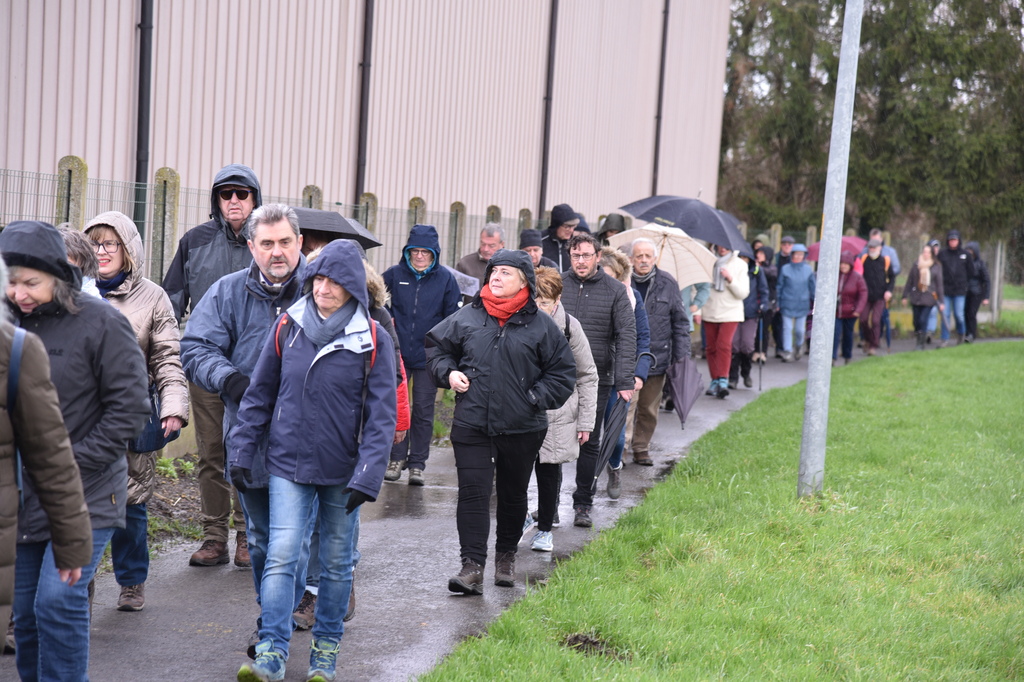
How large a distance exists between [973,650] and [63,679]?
3.79m

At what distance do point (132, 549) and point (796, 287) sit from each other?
44.0 ft

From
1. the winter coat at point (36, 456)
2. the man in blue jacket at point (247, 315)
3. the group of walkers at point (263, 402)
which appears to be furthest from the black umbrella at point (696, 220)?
the winter coat at point (36, 456)

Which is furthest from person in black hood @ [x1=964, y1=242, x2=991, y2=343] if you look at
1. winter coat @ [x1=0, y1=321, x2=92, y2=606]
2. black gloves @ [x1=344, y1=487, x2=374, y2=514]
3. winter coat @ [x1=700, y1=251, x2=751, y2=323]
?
winter coat @ [x1=0, y1=321, x2=92, y2=606]

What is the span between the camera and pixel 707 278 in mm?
11359

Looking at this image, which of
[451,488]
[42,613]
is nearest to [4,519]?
[42,613]

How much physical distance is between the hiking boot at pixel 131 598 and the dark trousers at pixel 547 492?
2.29 metres

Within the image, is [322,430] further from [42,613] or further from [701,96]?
[701,96]

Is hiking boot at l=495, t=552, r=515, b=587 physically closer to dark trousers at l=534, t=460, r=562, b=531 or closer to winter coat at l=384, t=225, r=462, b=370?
dark trousers at l=534, t=460, r=562, b=531

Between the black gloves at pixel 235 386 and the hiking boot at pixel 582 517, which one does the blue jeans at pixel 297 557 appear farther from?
the hiking boot at pixel 582 517

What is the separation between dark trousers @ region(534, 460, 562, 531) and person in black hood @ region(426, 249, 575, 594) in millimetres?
614

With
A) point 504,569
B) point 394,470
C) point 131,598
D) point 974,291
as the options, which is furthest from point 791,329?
point 131,598

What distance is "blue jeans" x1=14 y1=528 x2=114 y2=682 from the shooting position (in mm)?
3635

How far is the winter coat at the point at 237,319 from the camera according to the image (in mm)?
5043

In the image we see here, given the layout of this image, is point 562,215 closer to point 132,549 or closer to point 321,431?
point 132,549
